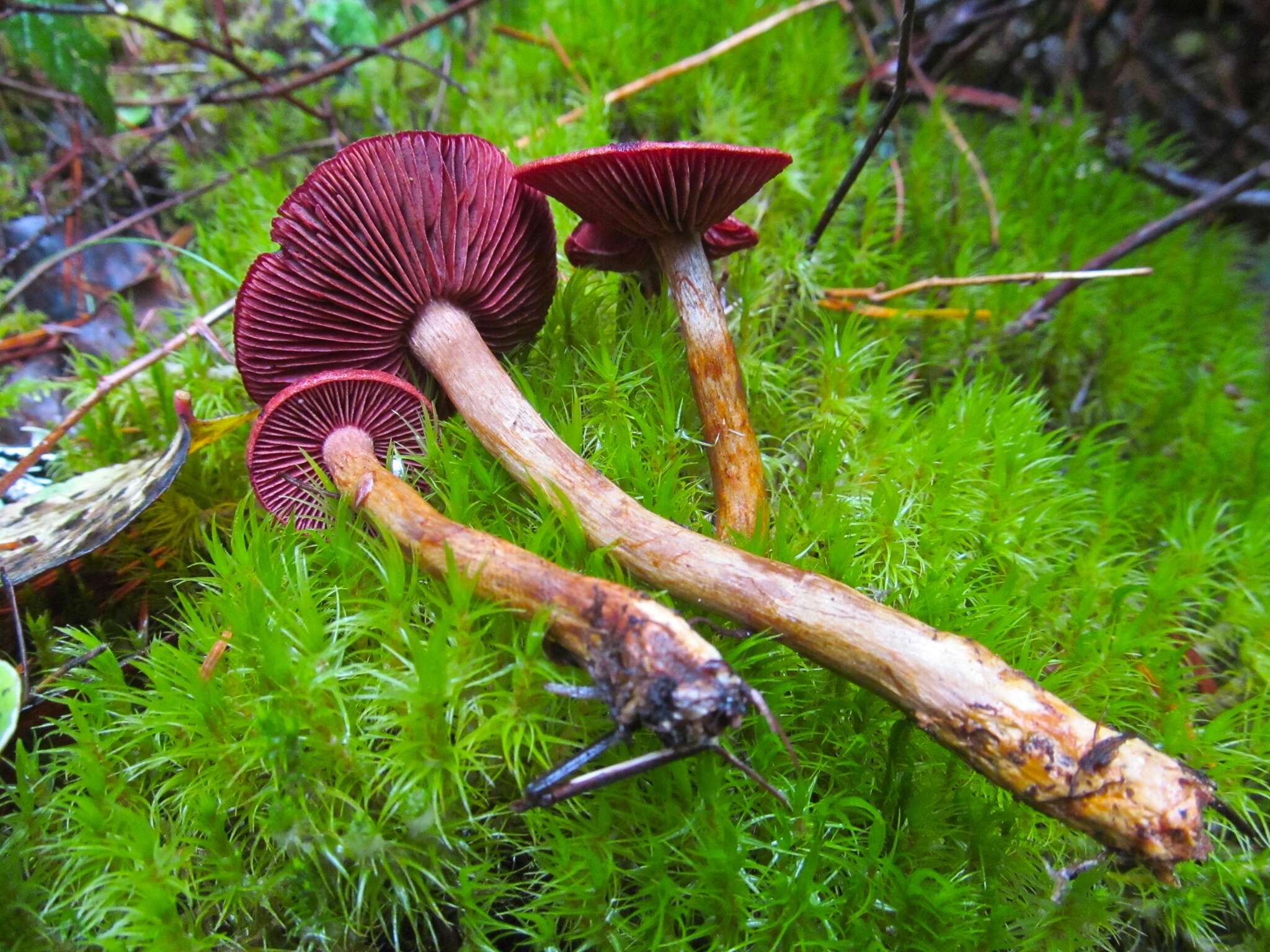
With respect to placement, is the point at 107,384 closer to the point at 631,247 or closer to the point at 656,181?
the point at 631,247

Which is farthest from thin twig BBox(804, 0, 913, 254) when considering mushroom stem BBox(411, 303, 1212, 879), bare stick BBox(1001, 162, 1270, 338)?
mushroom stem BBox(411, 303, 1212, 879)

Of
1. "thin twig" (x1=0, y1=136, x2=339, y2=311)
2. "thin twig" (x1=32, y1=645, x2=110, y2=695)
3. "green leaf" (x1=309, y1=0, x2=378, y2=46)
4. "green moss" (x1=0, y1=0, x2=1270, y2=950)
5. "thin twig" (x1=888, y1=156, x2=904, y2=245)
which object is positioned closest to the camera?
"green moss" (x1=0, y1=0, x2=1270, y2=950)

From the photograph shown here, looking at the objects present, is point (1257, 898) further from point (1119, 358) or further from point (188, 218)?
point (188, 218)

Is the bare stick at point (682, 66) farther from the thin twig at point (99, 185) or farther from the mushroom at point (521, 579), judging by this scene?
the mushroom at point (521, 579)

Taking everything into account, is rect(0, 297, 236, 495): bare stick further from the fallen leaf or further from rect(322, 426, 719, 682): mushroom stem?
rect(322, 426, 719, 682): mushroom stem

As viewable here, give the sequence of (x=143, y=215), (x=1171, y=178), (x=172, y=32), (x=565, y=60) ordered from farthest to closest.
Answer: (x=1171, y=178) → (x=565, y=60) → (x=143, y=215) → (x=172, y=32)

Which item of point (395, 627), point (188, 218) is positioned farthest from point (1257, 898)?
point (188, 218)

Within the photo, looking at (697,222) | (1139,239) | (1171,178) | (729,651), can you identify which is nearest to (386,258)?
(697,222)
